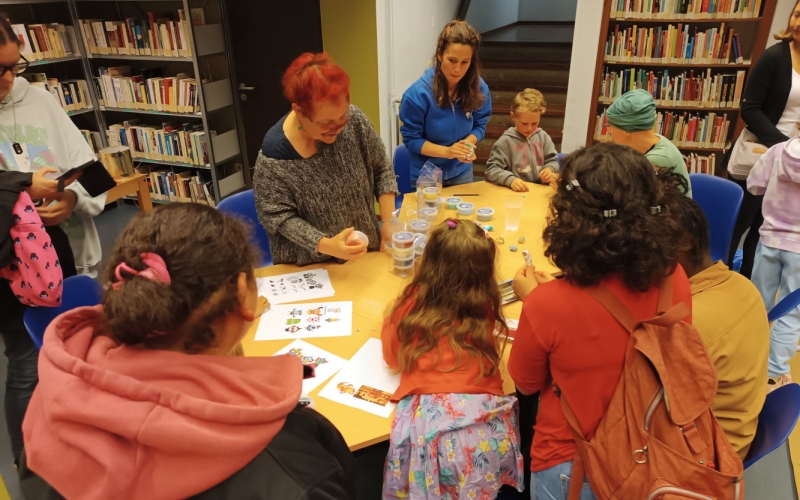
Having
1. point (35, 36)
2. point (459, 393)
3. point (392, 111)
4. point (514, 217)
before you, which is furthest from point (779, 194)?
point (35, 36)

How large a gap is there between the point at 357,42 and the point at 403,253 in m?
3.10

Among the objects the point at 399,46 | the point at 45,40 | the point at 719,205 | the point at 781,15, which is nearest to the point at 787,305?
the point at 719,205

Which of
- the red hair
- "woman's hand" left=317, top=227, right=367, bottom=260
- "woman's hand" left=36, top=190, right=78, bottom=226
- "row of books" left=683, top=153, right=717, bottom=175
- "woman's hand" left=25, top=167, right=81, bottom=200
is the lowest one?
"row of books" left=683, top=153, right=717, bottom=175

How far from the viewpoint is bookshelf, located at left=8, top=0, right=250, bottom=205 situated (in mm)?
4570

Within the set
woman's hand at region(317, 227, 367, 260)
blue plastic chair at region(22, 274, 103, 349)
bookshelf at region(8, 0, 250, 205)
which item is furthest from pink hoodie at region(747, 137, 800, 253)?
bookshelf at region(8, 0, 250, 205)

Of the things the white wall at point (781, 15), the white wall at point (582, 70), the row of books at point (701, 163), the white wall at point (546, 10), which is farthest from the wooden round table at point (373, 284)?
the white wall at point (546, 10)

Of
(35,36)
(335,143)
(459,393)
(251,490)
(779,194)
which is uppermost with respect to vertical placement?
(35,36)

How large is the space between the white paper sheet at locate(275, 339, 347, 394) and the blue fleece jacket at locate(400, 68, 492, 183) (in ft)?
5.37

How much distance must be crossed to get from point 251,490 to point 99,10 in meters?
5.68

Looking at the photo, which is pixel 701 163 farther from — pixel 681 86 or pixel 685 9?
pixel 685 9

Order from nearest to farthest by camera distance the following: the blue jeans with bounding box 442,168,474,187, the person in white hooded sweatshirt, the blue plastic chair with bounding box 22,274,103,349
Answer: the blue plastic chair with bounding box 22,274,103,349
the person in white hooded sweatshirt
the blue jeans with bounding box 442,168,474,187

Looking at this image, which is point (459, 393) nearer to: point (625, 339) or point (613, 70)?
point (625, 339)

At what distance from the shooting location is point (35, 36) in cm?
431

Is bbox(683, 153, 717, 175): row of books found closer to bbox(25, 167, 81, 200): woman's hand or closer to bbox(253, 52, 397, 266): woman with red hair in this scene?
bbox(253, 52, 397, 266): woman with red hair
